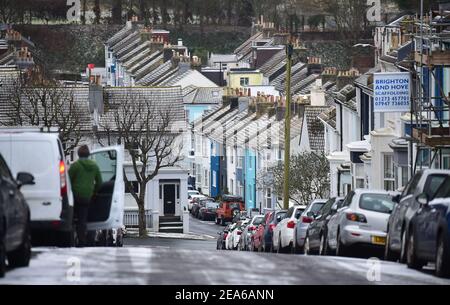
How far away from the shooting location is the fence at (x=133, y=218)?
85938 millimetres

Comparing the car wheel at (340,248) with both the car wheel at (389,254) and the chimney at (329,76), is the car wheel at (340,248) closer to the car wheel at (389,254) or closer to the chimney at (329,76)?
the car wheel at (389,254)

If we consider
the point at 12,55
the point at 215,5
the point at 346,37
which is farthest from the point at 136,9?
the point at 12,55

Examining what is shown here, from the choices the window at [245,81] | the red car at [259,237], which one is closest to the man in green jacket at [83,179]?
the red car at [259,237]

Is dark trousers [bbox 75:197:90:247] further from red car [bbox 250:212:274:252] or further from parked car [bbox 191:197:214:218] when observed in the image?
parked car [bbox 191:197:214:218]

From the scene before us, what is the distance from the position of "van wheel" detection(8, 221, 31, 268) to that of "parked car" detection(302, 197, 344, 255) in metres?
9.67

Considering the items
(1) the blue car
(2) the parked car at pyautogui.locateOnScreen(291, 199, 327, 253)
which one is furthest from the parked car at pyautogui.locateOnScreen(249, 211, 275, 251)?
(1) the blue car

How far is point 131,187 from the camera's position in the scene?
8344 centimetres

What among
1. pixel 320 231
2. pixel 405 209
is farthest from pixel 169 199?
pixel 405 209

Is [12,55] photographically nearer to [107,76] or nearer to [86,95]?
[86,95]

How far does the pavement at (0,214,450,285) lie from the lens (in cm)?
2127

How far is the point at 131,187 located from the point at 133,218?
3874 millimetres
